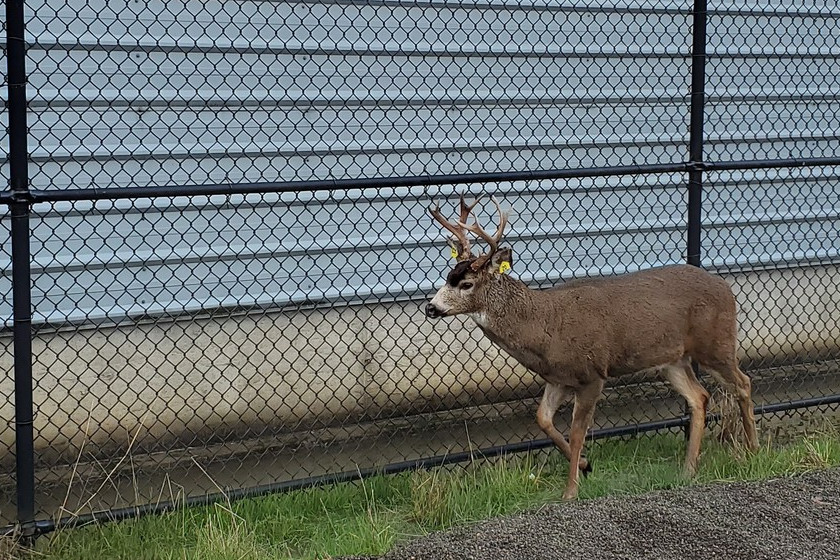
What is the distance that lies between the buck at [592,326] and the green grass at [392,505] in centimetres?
19

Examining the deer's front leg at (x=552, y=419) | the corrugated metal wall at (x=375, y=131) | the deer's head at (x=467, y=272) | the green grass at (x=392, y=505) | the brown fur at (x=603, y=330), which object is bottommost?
the green grass at (x=392, y=505)

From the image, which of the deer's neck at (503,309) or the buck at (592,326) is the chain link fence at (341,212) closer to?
the buck at (592,326)

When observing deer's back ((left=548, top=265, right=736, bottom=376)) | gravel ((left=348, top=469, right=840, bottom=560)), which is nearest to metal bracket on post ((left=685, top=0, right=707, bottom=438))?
deer's back ((left=548, top=265, right=736, bottom=376))

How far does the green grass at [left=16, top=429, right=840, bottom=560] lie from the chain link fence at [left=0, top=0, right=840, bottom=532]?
0.43 ft

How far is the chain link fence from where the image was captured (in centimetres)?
589

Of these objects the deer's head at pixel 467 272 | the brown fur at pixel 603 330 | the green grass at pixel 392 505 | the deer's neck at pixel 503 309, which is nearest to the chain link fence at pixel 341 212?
the green grass at pixel 392 505

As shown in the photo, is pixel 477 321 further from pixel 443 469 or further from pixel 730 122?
pixel 730 122

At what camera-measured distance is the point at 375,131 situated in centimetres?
661

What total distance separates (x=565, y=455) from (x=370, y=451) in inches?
53.4

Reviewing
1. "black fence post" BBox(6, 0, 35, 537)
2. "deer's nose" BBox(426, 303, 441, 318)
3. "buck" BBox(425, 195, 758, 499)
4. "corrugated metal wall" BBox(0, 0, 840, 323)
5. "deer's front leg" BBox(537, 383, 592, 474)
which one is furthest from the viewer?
"corrugated metal wall" BBox(0, 0, 840, 323)

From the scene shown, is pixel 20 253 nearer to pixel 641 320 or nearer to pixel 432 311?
pixel 432 311

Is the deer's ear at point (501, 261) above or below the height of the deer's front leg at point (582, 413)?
above

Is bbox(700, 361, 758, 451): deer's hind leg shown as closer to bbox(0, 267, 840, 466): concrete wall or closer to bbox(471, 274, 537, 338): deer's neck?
bbox(471, 274, 537, 338): deer's neck

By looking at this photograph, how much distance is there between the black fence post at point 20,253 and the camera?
4.66 metres
